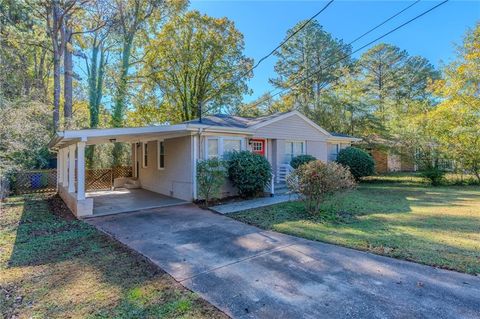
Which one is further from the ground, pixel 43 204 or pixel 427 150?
pixel 427 150

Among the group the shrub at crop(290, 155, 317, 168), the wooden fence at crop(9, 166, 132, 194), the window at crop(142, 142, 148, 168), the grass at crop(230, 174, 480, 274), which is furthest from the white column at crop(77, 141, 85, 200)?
the shrub at crop(290, 155, 317, 168)

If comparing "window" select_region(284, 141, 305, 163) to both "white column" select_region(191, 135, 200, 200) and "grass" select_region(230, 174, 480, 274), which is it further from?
"white column" select_region(191, 135, 200, 200)

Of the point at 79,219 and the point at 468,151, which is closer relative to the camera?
the point at 79,219

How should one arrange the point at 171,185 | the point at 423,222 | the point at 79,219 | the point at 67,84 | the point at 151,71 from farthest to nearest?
the point at 151,71 → the point at 67,84 → the point at 171,185 → the point at 79,219 → the point at 423,222

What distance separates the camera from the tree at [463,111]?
562 inches

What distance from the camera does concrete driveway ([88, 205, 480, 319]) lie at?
3094mm

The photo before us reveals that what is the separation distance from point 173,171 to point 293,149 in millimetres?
6466

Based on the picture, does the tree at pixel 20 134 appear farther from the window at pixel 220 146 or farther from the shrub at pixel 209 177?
the window at pixel 220 146

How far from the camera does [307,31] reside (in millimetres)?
27797

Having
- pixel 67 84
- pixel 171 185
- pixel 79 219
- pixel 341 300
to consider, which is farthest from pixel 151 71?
pixel 341 300

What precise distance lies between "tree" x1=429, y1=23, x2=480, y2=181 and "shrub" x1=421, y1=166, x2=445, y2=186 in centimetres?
103

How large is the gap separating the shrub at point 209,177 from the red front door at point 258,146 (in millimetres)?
3414

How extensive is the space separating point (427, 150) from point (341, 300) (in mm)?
15183

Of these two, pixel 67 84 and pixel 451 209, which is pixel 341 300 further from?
pixel 67 84
